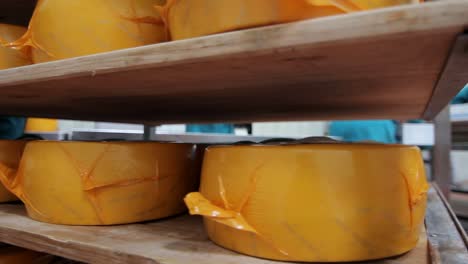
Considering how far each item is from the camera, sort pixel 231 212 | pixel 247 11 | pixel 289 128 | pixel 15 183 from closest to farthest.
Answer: pixel 247 11 < pixel 231 212 < pixel 15 183 < pixel 289 128

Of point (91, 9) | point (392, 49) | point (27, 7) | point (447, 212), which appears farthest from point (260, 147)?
point (27, 7)

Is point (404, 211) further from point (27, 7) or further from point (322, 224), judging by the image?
point (27, 7)

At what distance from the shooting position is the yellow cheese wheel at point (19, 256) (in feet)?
3.04

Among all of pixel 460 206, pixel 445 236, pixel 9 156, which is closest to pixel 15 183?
pixel 9 156

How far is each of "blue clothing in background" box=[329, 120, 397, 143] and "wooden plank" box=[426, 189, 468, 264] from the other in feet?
7.90

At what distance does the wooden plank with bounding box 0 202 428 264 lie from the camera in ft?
1.92

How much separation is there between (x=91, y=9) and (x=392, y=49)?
1.82 feet

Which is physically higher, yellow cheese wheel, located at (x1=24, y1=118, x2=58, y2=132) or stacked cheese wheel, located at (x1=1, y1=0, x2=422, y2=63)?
stacked cheese wheel, located at (x1=1, y1=0, x2=422, y2=63)

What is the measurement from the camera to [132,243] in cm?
65

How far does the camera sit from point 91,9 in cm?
73

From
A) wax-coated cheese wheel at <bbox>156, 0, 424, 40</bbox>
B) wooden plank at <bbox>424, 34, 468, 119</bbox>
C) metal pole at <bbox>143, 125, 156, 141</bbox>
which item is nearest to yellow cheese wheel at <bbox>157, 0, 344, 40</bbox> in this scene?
wax-coated cheese wheel at <bbox>156, 0, 424, 40</bbox>

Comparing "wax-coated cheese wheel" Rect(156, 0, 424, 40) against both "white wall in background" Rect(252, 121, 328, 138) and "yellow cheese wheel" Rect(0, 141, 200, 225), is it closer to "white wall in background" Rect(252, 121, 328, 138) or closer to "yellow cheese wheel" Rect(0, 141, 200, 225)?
"yellow cheese wheel" Rect(0, 141, 200, 225)

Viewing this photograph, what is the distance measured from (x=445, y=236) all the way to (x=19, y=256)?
970mm

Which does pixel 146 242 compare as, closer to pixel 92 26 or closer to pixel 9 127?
pixel 92 26
